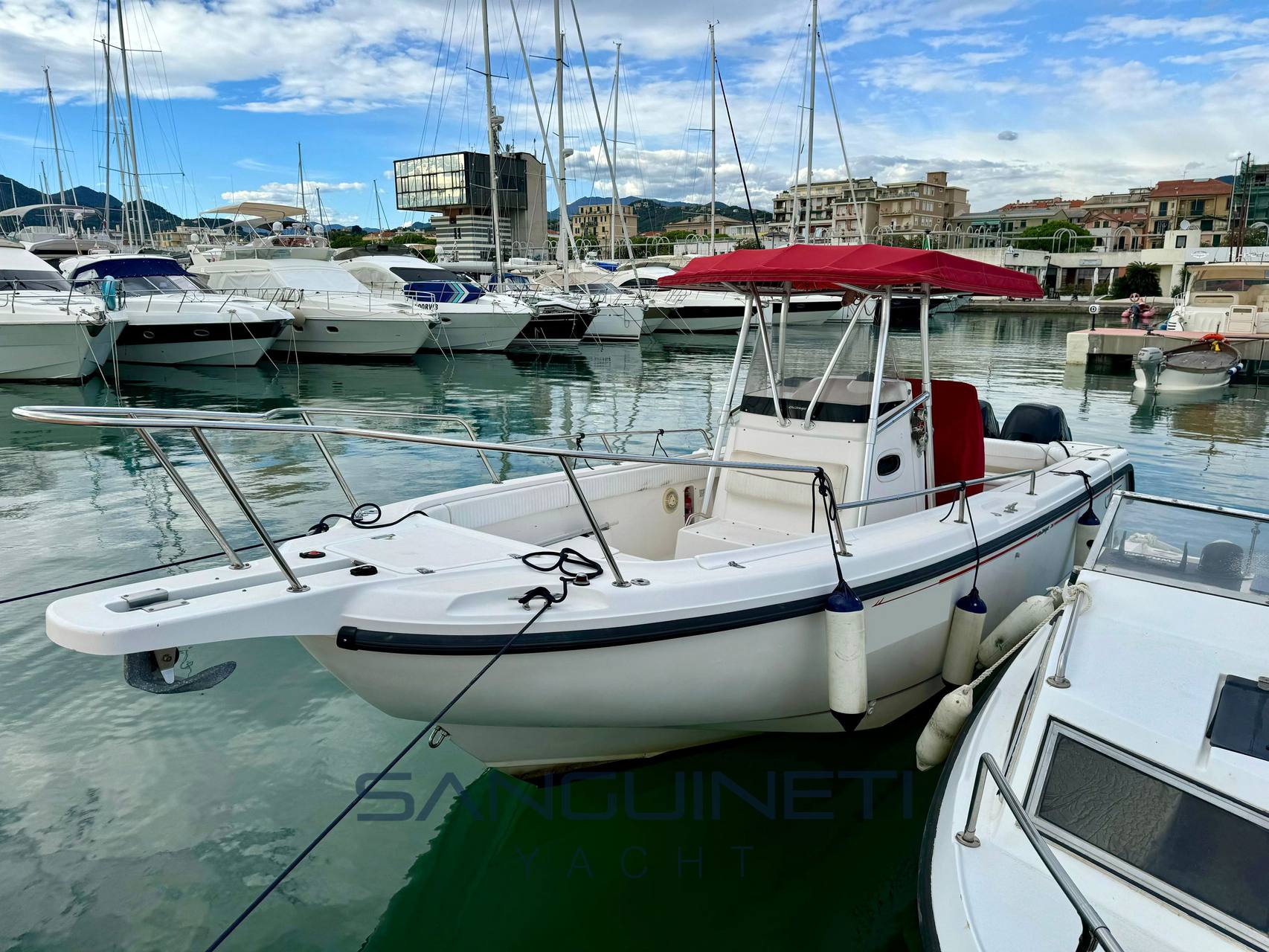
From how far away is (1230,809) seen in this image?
2416 mm

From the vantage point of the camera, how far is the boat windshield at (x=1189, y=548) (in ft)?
12.2

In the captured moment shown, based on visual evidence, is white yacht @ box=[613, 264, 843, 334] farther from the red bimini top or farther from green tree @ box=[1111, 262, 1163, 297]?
green tree @ box=[1111, 262, 1163, 297]

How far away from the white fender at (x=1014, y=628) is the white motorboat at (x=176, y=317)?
18.6 metres

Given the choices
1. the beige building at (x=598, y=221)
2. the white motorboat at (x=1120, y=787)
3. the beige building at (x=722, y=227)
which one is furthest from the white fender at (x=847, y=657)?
the beige building at (x=598, y=221)

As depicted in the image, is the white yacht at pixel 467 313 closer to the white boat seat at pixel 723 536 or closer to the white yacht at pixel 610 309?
the white yacht at pixel 610 309

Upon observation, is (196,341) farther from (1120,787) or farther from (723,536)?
(1120,787)

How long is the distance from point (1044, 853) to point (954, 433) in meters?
3.48

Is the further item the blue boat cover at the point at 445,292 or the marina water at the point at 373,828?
the blue boat cover at the point at 445,292

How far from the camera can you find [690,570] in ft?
12.1

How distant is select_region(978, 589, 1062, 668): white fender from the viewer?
4266 mm

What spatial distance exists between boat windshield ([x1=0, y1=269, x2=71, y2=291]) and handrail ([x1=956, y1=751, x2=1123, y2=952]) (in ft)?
69.9

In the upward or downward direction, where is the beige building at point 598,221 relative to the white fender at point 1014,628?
upward

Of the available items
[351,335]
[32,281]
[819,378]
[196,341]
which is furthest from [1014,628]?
[32,281]

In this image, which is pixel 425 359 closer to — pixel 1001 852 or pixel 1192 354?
pixel 1192 354
